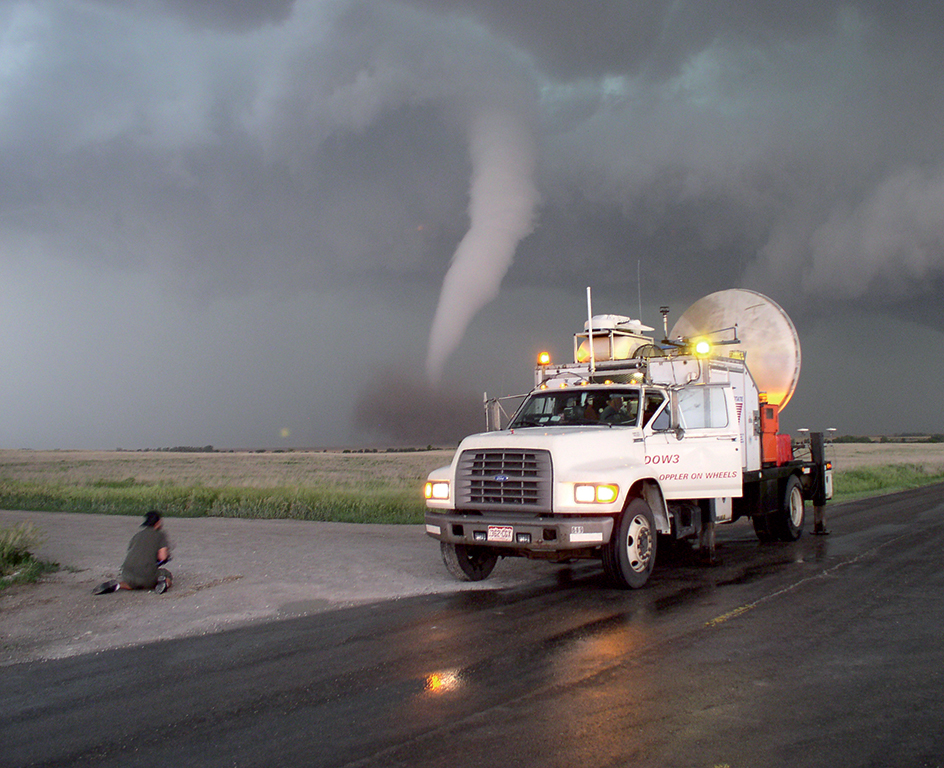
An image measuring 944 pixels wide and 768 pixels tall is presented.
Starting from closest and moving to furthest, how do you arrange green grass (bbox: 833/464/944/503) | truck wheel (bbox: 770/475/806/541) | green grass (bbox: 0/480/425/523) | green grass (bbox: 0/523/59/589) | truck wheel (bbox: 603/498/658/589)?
truck wheel (bbox: 603/498/658/589) < green grass (bbox: 0/523/59/589) < truck wheel (bbox: 770/475/806/541) < green grass (bbox: 0/480/425/523) < green grass (bbox: 833/464/944/503)

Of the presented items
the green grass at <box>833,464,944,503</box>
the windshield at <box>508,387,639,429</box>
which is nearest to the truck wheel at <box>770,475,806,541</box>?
the windshield at <box>508,387,639,429</box>

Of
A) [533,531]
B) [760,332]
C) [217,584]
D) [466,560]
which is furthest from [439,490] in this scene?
[760,332]

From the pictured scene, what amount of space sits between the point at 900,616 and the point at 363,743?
576 centimetres

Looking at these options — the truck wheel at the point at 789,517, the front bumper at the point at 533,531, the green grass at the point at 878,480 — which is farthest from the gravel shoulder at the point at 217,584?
the green grass at the point at 878,480

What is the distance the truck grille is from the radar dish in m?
6.08

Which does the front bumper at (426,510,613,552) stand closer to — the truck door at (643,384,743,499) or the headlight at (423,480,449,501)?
the headlight at (423,480,449,501)

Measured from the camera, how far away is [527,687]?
18.9 ft

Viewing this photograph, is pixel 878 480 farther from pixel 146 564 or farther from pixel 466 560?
pixel 146 564

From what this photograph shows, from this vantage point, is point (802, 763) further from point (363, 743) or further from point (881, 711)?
point (363, 743)

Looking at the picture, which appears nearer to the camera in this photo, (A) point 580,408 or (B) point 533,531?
(B) point 533,531

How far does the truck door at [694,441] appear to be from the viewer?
34.1 ft

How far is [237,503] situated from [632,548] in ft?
53.7

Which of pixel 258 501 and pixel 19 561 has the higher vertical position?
pixel 258 501

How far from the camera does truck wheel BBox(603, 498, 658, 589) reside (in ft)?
30.8
